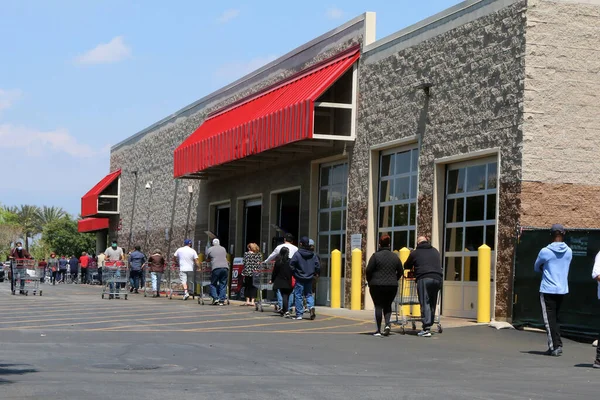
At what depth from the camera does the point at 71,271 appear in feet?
186

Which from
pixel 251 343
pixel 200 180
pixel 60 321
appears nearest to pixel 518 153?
pixel 251 343

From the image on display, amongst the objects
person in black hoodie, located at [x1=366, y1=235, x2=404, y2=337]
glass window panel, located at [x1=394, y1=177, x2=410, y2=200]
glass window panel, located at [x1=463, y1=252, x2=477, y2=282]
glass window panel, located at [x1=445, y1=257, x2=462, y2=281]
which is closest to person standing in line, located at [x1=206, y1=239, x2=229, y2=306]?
glass window panel, located at [x1=394, y1=177, x2=410, y2=200]

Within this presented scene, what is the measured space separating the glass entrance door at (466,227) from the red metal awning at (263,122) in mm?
4756

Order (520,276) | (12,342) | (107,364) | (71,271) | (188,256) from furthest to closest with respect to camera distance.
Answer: (71,271) → (188,256) → (520,276) → (12,342) → (107,364)

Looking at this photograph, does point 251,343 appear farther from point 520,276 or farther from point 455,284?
point 455,284

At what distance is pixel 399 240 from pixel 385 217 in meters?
0.84

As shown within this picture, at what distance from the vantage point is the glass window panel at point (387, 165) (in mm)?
25391

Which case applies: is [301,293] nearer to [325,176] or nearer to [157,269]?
[325,176]

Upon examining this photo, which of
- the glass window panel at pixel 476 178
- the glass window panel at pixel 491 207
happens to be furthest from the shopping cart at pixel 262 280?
the glass window panel at pixel 491 207

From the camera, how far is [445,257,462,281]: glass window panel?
2234 centimetres

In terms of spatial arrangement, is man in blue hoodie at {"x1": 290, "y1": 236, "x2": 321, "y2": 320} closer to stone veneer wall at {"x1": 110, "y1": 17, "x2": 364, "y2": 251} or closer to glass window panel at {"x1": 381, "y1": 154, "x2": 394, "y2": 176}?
glass window panel at {"x1": 381, "y1": 154, "x2": 394, "y2": 176}

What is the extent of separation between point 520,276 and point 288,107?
31.4 feet

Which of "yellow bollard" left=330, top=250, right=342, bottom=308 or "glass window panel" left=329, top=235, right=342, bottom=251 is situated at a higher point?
"glass window panel" left=329, top=235, right=342, bottom=251

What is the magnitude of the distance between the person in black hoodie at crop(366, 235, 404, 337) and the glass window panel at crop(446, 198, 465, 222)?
4843mm
